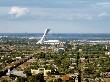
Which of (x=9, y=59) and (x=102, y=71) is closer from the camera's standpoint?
(x=102, y=71)

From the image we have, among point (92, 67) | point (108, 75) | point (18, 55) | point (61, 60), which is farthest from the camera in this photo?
point (18, 55)

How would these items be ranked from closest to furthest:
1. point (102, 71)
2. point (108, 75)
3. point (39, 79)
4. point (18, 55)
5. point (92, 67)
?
point (39, 79), point (108, 75), point (102, 71), point (92, 67), point (18, 55)

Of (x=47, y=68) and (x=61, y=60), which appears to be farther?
(x=61, y=60)

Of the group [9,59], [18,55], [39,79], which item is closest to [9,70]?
[39,79]

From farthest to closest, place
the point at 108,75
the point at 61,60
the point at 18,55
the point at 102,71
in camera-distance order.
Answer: the point at 18,55
the point at 61,60
the point at 102,71
the point at 108,75

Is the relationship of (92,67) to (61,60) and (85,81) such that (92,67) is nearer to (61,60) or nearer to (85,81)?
(61,60)

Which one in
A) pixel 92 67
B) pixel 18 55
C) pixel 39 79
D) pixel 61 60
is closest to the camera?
Result: pixel 39 79

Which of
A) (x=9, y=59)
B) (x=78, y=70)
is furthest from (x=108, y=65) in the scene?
(x=9, y=59)

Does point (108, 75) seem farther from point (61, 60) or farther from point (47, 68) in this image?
point (61, 60)
